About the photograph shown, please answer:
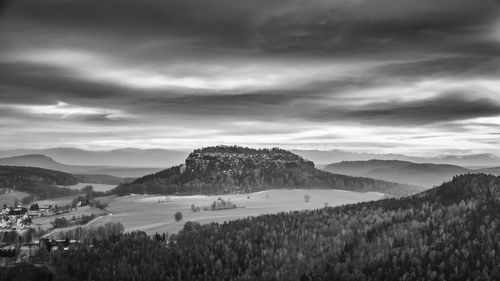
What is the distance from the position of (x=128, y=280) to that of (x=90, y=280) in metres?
15.0

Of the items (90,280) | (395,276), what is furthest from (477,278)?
(90,280)

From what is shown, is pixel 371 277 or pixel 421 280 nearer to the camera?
pixel 421 280

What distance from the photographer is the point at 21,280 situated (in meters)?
188

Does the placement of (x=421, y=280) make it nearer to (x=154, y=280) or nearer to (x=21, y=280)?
Result: (x=154, y=280)

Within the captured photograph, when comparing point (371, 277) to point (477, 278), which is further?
point (371, 277)

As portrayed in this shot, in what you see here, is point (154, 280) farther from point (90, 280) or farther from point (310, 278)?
point (310, 278)

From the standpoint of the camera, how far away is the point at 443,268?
19925 centimetres

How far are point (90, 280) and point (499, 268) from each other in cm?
16441

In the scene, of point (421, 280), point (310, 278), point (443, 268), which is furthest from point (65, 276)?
point (443, 268)

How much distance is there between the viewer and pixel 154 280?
200 meters

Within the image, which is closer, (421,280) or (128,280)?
(421,280)

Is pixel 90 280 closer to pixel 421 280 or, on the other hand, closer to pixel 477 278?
pixel 421 280

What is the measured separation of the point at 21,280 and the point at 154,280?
5116cm

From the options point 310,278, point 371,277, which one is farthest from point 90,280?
point 371,277
